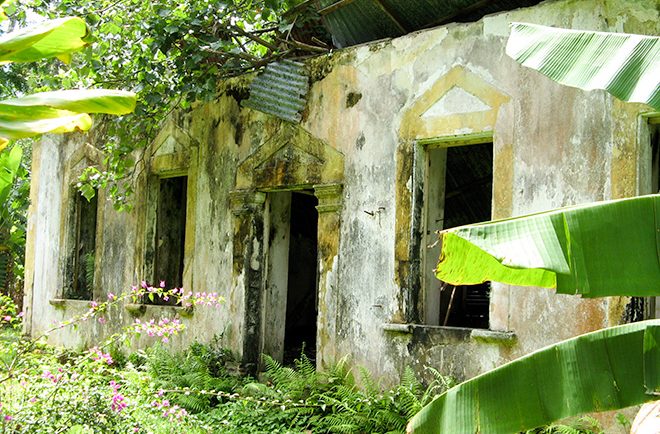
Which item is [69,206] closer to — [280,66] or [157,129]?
[157,129]

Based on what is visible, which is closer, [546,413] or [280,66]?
[546,413]

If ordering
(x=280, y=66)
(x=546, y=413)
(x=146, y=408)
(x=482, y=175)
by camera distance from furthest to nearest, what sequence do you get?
(x=482, y=175) < (x=280, y=66) < (x=146, y=408) < (x=546, y=413)

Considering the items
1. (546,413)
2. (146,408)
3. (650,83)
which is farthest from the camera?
(146,408)

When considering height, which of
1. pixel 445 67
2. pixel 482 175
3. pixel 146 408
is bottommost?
pixel 146 408

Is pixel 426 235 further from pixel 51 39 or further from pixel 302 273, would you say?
pixel 302 273

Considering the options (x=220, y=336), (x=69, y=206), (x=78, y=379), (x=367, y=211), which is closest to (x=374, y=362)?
(x=367, y=211)

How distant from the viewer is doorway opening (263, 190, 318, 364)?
31.6 feet

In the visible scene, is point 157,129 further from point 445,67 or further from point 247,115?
point 445,67

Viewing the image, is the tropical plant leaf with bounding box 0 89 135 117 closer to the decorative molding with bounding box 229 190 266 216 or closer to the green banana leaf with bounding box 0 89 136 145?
the green banana leaf with bounding box 0 89 136 145

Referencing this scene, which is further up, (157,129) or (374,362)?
(157,129)

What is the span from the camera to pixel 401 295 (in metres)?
7.87

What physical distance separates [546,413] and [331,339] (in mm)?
5743

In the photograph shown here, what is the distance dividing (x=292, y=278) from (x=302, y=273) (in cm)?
20

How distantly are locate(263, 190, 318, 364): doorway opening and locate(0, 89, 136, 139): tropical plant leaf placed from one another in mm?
6093
